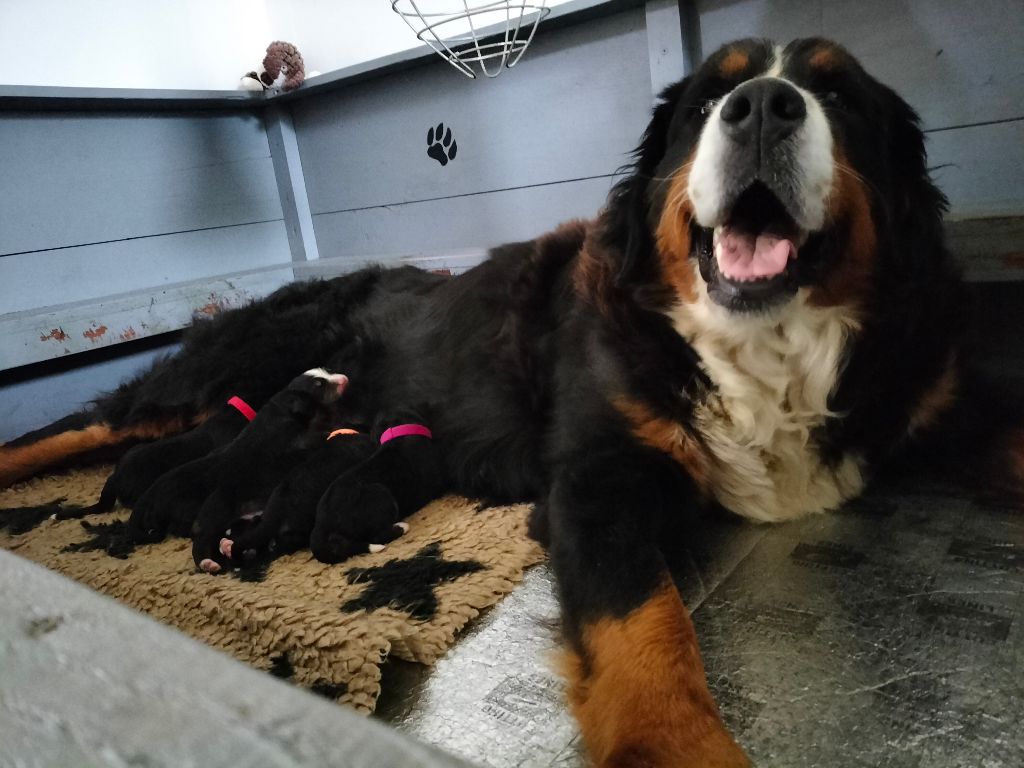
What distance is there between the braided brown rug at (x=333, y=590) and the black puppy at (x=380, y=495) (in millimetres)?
35

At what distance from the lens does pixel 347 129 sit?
3.71 meters

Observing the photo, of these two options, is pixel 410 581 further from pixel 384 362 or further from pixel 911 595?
pixel 384 362

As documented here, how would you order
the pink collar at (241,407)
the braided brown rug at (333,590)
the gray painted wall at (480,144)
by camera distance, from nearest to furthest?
the braided brown rug at (333,590) → the pink collar at (241,407) → the gray painted wall at (480,144)

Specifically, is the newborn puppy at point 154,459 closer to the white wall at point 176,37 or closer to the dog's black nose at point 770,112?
the dog's black nose at point 770,112

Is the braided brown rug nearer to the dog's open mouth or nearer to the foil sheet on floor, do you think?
the foil sheet on floor

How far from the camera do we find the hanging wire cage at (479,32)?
2.67 meters

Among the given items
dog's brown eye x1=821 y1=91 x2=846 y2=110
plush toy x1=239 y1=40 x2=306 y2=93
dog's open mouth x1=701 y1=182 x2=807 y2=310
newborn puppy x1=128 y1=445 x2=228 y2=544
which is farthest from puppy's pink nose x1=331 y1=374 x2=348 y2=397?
Answer: plush toy x1=239 y1=40 x2=306 y2=93

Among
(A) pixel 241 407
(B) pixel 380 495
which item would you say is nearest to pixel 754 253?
(B) pixel 380 495

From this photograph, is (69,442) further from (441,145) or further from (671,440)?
(671,440)

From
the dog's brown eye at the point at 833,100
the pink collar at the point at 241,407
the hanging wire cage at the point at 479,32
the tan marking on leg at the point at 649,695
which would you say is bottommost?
the tan marking on leg at the point at 649,695

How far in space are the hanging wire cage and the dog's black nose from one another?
147 cm

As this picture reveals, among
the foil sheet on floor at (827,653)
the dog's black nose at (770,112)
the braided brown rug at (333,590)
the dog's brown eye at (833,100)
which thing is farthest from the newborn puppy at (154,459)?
the dog's brown eye at (833,100)

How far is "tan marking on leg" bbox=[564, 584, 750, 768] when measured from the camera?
94 centimetres

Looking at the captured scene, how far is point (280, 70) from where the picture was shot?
143 inches
